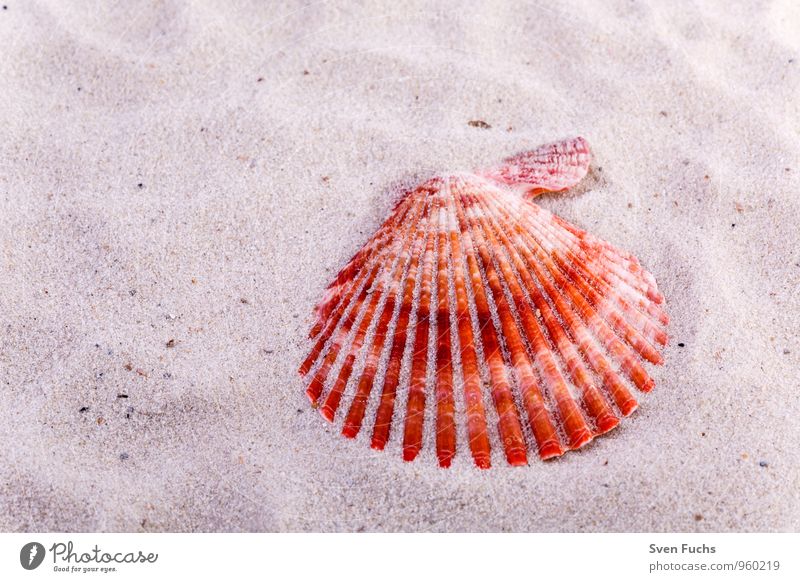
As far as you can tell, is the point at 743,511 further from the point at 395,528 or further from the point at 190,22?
the point at 190,22

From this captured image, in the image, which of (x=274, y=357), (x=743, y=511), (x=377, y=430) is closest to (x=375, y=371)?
(x=377, y=430)
